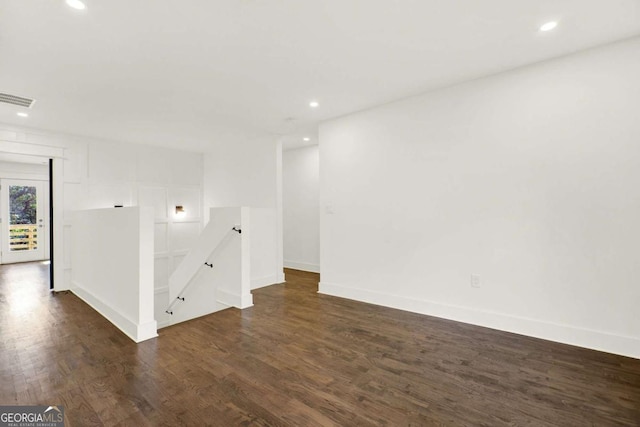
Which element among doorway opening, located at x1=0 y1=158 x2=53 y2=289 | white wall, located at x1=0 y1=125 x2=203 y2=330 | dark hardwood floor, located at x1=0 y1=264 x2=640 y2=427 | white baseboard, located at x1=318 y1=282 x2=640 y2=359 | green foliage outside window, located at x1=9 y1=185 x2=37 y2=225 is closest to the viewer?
dark hardwood floor, located at x1=0 y1=264 x2=640 y2=427

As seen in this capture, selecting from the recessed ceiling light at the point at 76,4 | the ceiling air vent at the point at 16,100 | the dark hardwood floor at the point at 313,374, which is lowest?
the dark hardwood floor at the point at 313,374

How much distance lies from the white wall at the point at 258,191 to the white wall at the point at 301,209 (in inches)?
44.4

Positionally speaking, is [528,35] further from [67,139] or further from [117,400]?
[67,139]

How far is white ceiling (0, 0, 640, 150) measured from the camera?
2.14 m

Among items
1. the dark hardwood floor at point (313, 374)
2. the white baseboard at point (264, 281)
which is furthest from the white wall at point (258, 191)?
the dark hardwood floor at point (313, 374)

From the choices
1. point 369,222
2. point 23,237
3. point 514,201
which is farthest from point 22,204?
point 514,201

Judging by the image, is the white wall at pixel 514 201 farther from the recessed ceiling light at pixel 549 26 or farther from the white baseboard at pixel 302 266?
the white baseboard at pixel 302 266

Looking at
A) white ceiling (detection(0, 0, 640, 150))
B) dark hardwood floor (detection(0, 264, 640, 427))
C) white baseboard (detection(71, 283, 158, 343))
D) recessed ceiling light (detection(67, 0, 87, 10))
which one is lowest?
dark hardwood floor (detection(0, 264, 640, 427))

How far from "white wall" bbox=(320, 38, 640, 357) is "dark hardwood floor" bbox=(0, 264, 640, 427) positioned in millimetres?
372

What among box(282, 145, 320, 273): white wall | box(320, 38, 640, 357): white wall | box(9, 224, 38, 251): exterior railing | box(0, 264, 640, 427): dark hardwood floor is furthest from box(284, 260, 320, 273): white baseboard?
box(9, 224, 38, 251): exterior railing

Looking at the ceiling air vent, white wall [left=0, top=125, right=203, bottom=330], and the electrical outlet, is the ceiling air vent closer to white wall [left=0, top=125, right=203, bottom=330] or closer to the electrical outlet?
white wall [left=0, top=125, right=203, bottom=330]

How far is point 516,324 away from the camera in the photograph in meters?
3.05

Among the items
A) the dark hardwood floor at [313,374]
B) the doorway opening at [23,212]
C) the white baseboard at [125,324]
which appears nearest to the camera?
the dark hardwood floor at [313,374]

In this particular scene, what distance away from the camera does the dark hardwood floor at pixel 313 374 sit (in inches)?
73.9
